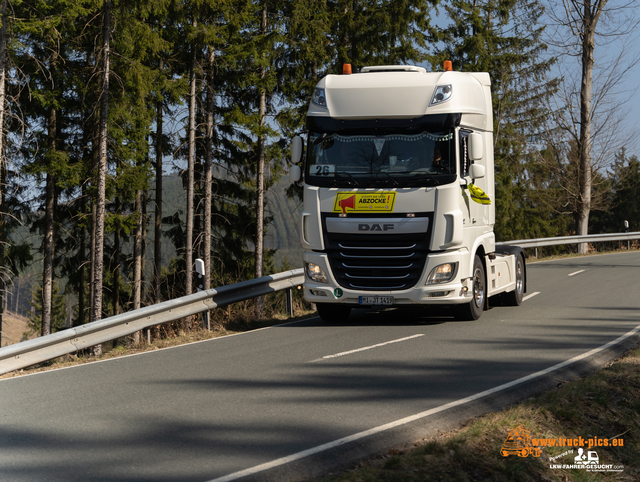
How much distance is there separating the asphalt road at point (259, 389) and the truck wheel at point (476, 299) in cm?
21

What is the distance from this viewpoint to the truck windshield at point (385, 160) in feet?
34.9

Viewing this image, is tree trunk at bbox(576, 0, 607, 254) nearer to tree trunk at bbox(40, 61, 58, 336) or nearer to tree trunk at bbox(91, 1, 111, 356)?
tree trunk at bbox(91, 1, 111, 356)

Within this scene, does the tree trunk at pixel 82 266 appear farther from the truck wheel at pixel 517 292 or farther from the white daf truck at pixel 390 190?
the truck wheel at pixel 517 292

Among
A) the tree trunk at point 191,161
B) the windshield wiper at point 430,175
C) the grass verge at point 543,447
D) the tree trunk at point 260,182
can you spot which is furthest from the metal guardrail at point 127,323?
the tree trunk at point 260,182

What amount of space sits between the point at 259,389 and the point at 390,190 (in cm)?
462

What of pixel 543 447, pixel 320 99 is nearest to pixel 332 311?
pixel 320 99

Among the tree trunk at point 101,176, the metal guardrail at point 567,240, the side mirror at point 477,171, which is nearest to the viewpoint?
the side mirror at point 477,171

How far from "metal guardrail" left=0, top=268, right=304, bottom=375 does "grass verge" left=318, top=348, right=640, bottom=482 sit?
5.74 metres

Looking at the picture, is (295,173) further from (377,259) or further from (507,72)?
(507,72)

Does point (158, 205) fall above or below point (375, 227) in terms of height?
above

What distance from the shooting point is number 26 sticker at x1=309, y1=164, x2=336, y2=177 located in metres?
11.0

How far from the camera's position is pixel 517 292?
13.8 meters

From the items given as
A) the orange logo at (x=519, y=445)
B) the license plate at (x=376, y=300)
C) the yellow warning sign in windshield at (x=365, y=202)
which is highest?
the yellow warning sign in windshield at (x=365, y=202)

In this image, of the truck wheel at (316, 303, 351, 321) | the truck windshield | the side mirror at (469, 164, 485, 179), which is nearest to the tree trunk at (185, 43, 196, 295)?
the truck wheel at (316, 303, 351, 321)
